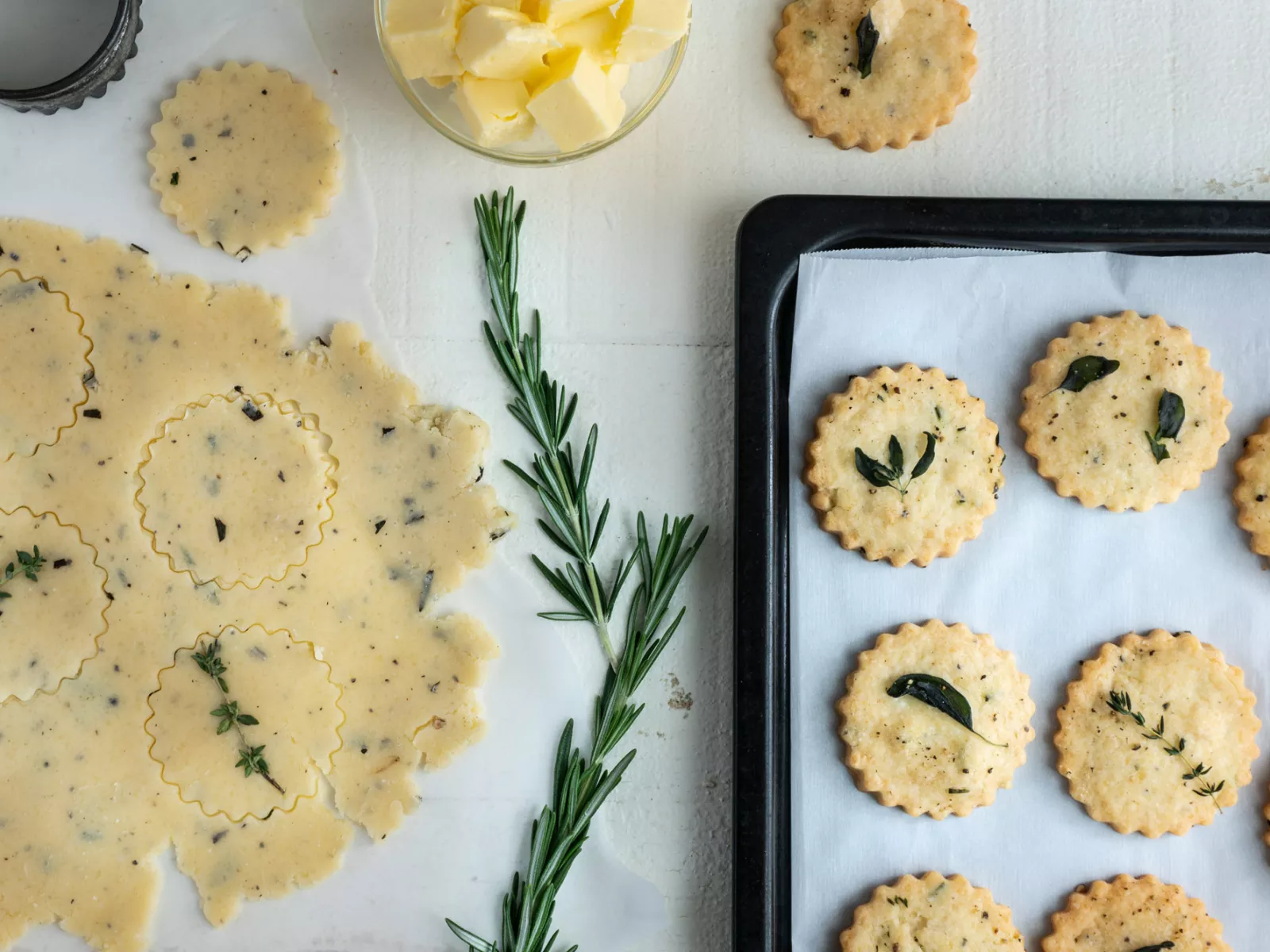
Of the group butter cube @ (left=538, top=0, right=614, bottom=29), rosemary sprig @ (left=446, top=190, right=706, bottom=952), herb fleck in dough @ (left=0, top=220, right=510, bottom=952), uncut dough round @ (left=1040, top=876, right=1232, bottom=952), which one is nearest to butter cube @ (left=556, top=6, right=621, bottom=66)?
butter cube @ (left=538, top=0, right=614, bottom=29)

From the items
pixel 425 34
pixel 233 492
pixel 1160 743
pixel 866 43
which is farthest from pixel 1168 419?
pixel 233 492

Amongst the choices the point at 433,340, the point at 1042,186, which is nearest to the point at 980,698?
the point at 1042,186

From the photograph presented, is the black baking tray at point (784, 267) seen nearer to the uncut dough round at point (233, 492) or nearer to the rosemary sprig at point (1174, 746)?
the rosemary sprig at point (1174, 746)

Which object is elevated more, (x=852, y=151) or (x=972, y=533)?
(x=852, y=151)

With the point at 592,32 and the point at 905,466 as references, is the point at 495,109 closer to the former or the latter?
the point at 592,32

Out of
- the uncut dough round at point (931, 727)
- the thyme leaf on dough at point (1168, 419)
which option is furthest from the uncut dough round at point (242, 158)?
the thyme leaf on dough at point (1168, 419)

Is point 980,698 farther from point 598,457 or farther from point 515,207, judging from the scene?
point 515,207

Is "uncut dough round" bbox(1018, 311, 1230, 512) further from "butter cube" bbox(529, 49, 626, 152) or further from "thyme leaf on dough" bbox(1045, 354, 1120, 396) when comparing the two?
"butter cube" bbox(529, 49, 626, 152)
